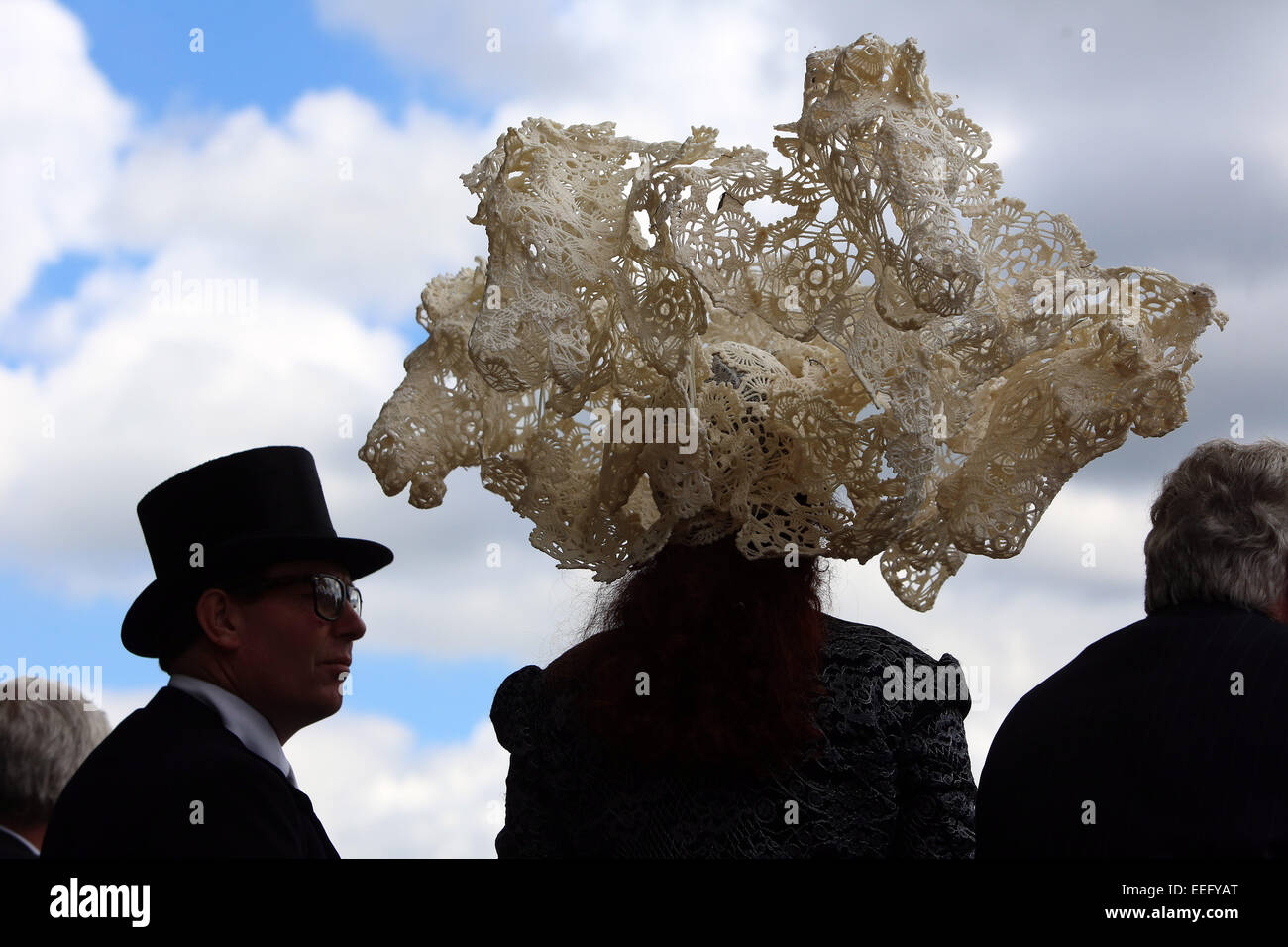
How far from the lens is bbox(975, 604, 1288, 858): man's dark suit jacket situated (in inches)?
103

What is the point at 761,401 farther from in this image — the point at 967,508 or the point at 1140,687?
the point at 1140,687

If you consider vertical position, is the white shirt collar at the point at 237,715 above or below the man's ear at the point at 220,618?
below

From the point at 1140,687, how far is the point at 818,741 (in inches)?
25.2

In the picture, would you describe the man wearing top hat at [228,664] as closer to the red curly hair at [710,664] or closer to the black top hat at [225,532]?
the black top hat at [225,532]

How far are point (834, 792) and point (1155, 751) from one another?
629 mm

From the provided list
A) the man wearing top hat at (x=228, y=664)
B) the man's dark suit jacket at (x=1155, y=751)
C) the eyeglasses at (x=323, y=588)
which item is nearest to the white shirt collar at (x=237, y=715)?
the man wearing top hat at (x=228, y=664)

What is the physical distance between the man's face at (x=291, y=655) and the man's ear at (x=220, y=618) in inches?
0.6

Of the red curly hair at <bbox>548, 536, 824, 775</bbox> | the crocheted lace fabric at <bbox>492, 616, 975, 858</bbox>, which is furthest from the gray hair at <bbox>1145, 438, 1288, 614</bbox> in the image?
the red curly hair at <bbox>548, 536, 824, 775</bbox>

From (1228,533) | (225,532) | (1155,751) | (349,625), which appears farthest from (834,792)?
(225,532)

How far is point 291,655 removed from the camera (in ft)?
9.91

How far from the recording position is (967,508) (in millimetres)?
3160

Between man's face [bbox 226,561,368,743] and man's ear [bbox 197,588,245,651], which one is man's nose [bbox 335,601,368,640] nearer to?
man's face [bbox 226,561,368,743]

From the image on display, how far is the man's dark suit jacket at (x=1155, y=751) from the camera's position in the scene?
262cm
